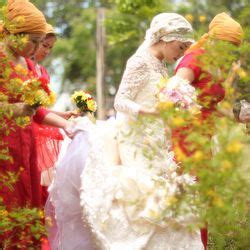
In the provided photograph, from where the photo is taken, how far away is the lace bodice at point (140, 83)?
18.2 ft

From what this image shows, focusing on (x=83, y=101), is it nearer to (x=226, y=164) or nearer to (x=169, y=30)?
(x=169, y=30)

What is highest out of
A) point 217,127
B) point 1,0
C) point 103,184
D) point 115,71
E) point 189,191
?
point 1,0

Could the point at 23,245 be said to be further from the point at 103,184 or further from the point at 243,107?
the point at 243,107

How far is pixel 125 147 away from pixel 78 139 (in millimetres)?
363

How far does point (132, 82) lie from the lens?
5.56m

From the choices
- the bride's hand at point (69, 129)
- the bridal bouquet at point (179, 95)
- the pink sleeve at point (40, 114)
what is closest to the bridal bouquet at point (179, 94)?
the bridal bouquet at point (179, 95)

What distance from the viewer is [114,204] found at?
532 cm

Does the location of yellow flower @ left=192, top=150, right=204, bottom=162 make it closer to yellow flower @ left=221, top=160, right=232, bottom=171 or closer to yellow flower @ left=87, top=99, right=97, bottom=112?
yellow flower @ left=221, top=160, right=232, bottom=171

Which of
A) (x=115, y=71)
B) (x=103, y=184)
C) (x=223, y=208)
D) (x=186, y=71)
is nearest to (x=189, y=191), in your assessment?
(x=223, y=208)

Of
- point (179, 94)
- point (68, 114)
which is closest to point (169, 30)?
point (179, 94)

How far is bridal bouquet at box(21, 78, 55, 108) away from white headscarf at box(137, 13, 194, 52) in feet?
3.55

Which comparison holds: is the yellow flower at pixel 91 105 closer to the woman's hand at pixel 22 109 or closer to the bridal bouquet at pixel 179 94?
the bridal bouquet at pixel 179 94

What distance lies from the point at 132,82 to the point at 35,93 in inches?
40.5

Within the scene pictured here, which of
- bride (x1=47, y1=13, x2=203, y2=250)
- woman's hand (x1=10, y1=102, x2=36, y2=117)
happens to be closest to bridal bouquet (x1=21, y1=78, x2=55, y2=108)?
woman's hand (x1=10, y1=102, x2=36, y2=117)
